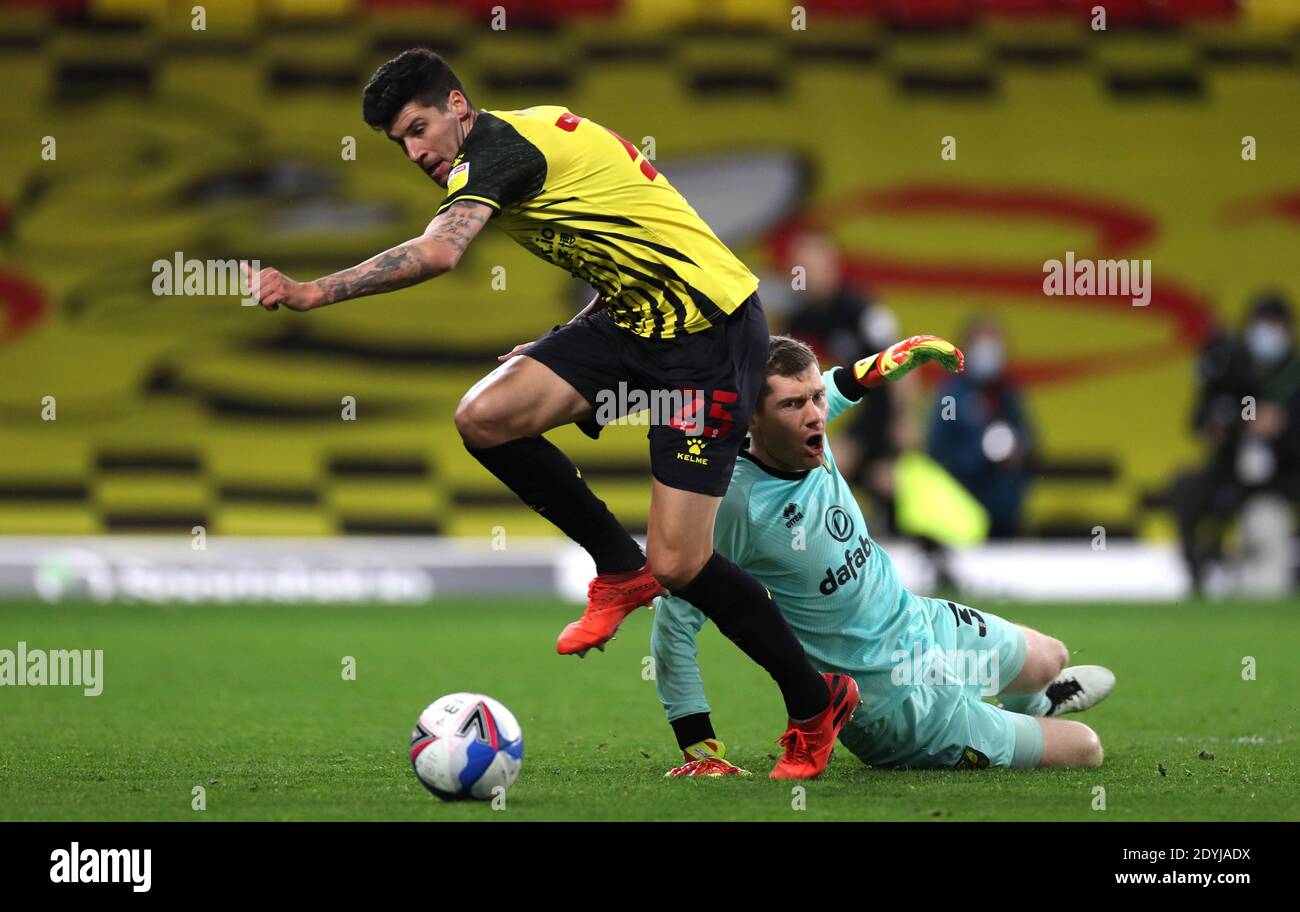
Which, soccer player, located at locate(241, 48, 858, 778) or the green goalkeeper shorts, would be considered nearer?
soccer player, located at locate(241, 48, 858, 778)

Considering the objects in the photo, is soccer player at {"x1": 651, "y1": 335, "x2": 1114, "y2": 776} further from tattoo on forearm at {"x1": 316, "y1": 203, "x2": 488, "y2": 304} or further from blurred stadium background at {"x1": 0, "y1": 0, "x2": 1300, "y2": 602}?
blurred stadium background at {"x1": 0, "y1": 0, "x2": 1300, "y2": 602}

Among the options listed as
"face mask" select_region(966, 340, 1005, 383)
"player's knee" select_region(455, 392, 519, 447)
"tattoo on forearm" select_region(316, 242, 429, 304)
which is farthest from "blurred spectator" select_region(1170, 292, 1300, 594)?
"tattoo on forearm" select_region(316, 242, 429, 304)

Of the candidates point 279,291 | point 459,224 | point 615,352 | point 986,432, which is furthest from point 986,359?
point 279,291

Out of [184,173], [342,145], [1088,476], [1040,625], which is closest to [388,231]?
[342,145]

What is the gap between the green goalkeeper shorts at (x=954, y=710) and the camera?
180 inches

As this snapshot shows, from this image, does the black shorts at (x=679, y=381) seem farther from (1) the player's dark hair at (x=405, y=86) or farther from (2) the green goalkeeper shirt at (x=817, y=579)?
(1) the player's dark hair at (x=405, y=86)

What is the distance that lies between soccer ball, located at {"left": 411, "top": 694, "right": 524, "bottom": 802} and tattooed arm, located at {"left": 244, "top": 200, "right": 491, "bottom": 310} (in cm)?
106

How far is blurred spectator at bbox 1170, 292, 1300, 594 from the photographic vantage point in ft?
37.2

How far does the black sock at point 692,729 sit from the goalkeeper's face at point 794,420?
722 mm

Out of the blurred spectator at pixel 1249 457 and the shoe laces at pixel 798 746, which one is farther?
the blurred spectator at pixel 1249 457

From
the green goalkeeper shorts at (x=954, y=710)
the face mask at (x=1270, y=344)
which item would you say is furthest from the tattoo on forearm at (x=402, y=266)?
the face mask at (x=1270, y=344)

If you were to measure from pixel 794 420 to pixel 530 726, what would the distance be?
1.82m

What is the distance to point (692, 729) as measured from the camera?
4711mm

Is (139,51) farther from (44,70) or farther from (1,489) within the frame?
(1,489)
